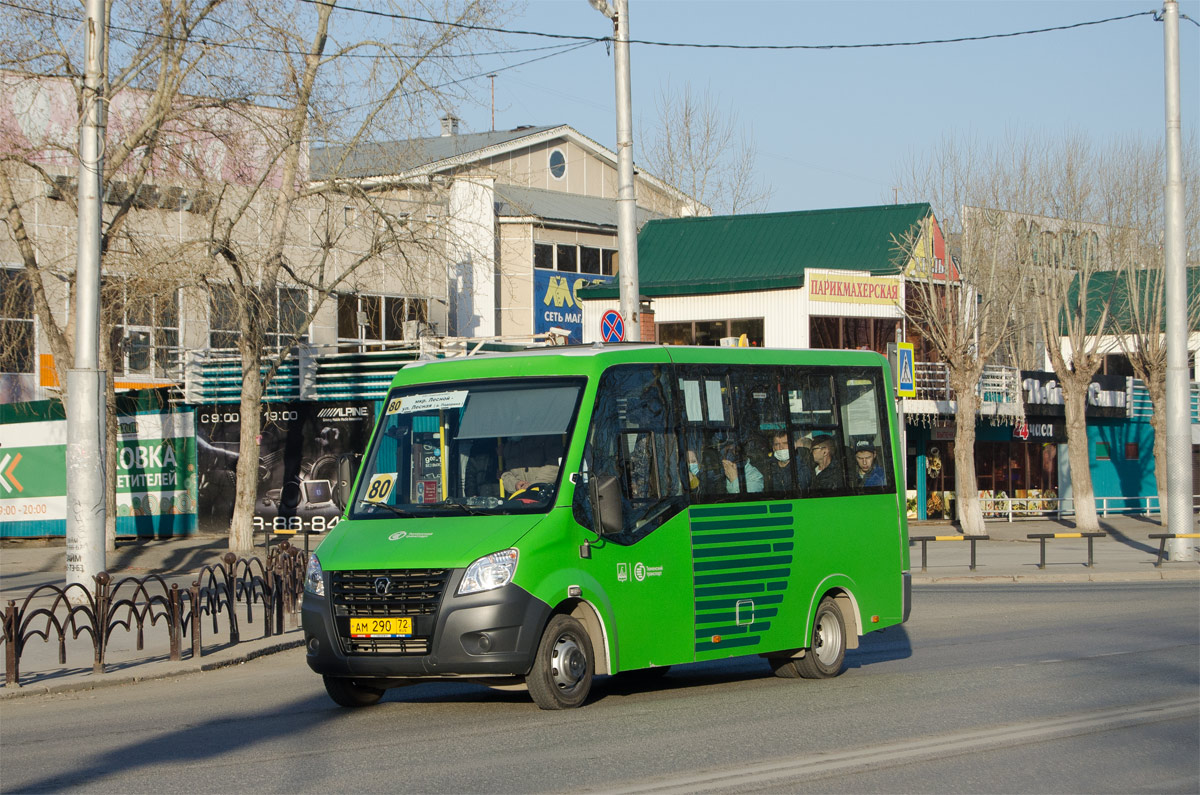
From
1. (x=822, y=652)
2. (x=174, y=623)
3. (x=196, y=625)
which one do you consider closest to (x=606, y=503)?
(x=822, y=652)

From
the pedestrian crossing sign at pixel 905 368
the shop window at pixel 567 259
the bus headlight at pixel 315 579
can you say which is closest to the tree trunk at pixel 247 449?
the pedestrian crossing sign at pixel 905 368

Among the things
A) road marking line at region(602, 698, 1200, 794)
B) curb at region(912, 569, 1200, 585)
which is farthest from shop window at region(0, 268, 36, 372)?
road marking line at region(602, 698, 1200, 794)

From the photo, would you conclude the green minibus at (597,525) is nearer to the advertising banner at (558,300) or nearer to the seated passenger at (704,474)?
the seated passenger at (704,474)

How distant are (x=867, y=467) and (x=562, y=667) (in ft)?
14.0

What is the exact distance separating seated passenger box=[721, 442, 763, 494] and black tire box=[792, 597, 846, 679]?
54.8 inches

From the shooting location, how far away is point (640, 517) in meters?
10.7

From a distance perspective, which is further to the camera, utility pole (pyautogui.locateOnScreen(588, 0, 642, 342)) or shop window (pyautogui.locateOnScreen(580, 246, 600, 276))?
shop window (pyautogui.locateOnScreen(580, 246, 600, 276))

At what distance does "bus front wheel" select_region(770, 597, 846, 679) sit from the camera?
1212cm

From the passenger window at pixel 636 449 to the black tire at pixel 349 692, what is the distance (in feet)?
7.18

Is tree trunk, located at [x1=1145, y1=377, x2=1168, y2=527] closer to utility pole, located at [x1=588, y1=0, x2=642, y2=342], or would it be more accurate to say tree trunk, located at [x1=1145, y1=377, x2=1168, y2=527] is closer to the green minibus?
utility pole, located at [x1=588, y1=0, x2=642, y2=342]

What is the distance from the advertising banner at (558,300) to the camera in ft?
170

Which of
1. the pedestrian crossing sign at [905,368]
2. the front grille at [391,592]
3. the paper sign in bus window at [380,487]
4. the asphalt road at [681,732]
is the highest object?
the pedestrian crossing sign at [905,368]

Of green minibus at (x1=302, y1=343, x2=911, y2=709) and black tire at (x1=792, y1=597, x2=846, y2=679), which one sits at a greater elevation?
green minibus at (x1=302, y1=343, x2=911, y2=709)

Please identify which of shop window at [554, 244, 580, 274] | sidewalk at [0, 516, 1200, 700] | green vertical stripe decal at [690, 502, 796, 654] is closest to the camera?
green vertical stripe decal at [690, 502, 796, 654]
